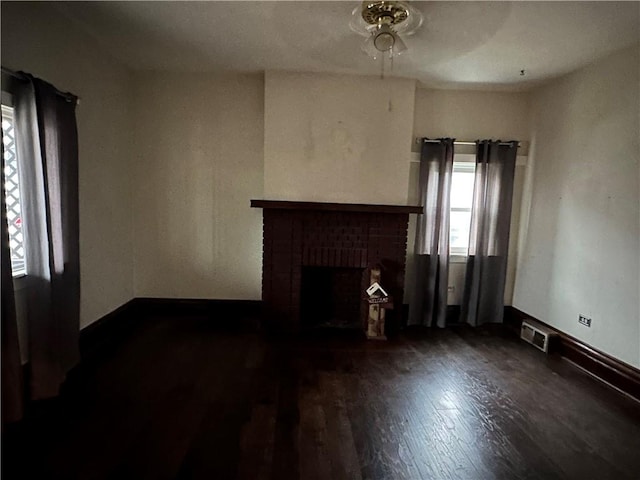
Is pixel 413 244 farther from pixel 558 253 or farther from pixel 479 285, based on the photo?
pixel 558 253

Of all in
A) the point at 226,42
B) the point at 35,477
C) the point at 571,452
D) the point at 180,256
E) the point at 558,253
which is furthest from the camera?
the point at 180,256

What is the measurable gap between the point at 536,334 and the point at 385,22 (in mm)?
3211

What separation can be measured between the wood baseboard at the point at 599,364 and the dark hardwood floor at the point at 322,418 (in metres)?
0.10

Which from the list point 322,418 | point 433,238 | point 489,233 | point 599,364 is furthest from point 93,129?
point 599,364

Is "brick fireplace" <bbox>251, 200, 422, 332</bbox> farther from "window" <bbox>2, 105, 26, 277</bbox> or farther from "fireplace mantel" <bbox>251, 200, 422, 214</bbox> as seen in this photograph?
"window" <bbox>2, 105, 26, 277</bbox>

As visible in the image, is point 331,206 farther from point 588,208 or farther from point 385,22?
point 588,208

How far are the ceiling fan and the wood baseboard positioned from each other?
2957 mm

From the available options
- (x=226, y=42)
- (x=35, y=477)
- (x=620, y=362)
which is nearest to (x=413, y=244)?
(x=620, y=362)

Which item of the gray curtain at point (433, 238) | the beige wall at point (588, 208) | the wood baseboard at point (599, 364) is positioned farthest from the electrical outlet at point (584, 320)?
the gray curtain at point (433, 238)

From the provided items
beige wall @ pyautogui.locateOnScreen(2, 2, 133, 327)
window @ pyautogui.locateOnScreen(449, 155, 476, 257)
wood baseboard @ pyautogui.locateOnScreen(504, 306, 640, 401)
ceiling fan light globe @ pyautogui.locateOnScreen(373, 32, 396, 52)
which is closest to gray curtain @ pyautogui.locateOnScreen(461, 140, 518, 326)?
window @ pyautogui.locateOnScreen(449, 155, 476, 257)

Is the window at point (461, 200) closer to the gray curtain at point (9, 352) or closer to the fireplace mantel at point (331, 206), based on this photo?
the fireplace mantel at point (331, 206)

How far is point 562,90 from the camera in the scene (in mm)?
3654

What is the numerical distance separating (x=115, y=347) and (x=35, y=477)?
162 cm

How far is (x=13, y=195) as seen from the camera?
7.83 feet
